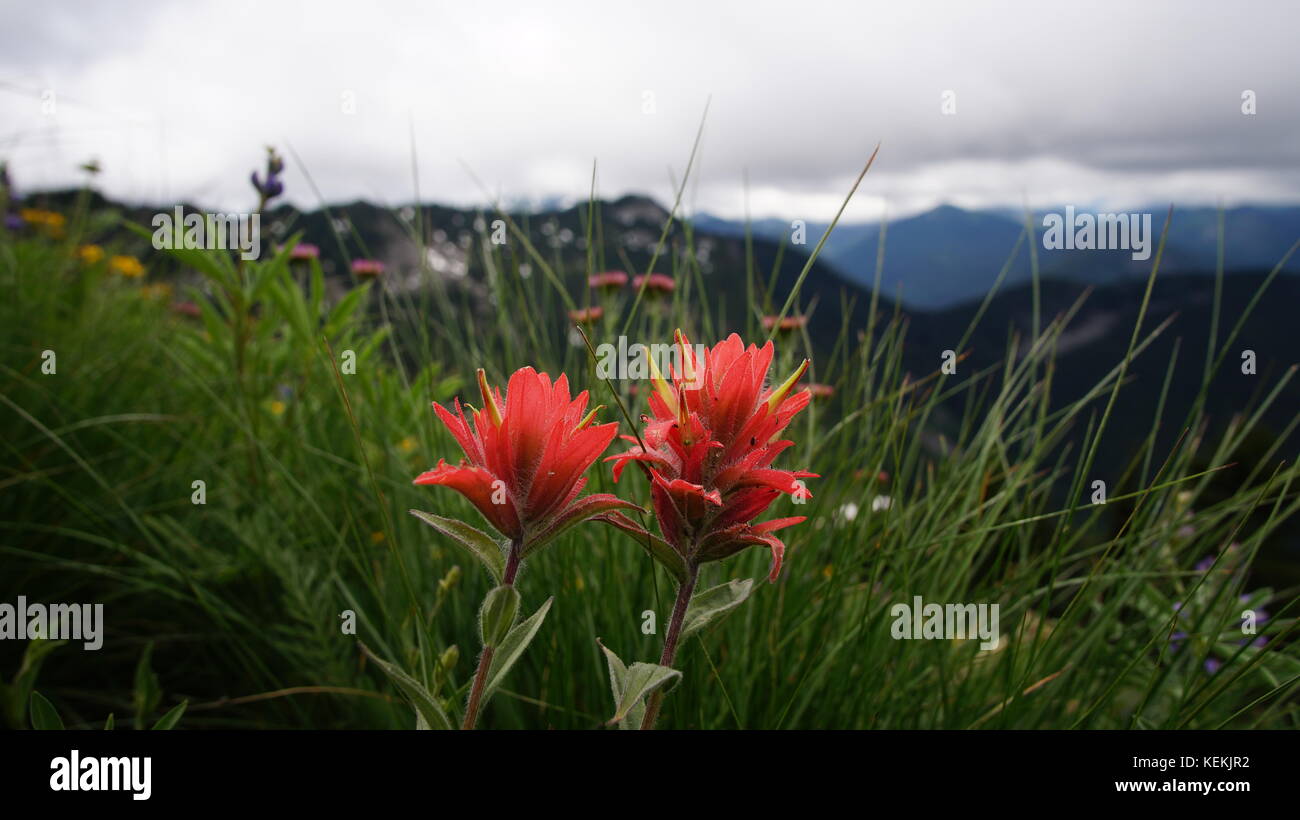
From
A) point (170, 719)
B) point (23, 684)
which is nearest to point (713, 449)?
point (170, 719)

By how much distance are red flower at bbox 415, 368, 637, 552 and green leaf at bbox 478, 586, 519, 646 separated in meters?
0.06

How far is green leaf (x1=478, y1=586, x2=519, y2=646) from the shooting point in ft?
2.72

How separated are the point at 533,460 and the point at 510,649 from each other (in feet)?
0.70

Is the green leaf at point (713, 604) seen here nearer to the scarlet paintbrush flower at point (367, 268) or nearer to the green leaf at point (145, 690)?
the green leaf at point (145, 690)

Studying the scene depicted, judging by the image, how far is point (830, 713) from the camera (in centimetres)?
168

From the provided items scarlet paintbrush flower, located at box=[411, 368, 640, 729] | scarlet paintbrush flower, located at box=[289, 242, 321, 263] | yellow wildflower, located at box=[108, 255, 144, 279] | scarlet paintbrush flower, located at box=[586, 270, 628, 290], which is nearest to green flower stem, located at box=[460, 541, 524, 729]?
scarlet paintbrush flower, located at box=[411, 368, 640, 729]

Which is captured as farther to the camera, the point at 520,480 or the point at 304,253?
the point at 304,253

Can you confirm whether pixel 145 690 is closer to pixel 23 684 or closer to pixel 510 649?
pixel 23 684

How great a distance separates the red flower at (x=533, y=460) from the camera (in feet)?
2.77

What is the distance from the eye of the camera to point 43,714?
105cm

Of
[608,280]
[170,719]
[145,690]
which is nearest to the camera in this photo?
[170,719]
